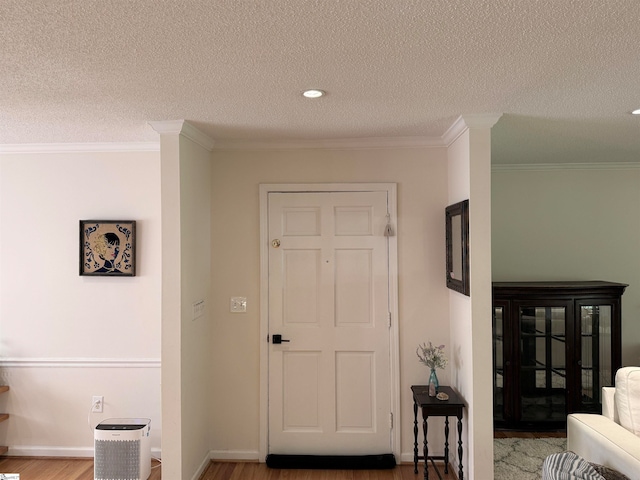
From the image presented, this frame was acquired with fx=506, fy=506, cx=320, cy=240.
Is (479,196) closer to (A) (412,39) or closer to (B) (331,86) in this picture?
(B) (331,86)

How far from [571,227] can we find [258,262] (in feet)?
10.0

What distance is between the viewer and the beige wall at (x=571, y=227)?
4.81 m

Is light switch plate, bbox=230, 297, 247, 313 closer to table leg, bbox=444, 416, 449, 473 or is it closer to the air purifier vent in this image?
the air purifier vent

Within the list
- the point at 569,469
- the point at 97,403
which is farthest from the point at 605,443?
the point at 97,403

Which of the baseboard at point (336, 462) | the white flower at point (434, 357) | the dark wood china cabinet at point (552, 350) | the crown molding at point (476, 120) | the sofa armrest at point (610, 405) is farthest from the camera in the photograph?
the dark wood china cabinet at point (552, 350)

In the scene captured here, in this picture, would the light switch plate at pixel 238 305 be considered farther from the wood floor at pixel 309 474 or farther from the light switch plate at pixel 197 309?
the wood floor at pixel 309 474

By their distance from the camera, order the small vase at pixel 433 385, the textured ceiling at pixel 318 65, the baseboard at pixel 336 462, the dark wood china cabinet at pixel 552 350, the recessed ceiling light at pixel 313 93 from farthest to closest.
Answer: the dark wood china cabinet at pixel 552 350, the baseboard at pixel 336 462, the small vase at pixel 433 385, the recessed ceiling light at pixel 313 93, the textured ceiling at pixel 318 65

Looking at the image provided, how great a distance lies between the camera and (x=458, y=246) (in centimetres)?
335

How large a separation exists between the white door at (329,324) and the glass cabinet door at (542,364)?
1.35 meters

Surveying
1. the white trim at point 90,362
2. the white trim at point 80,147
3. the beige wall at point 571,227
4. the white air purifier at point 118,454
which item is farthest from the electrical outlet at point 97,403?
the beige wall at point 571,227

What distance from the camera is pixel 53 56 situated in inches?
79.8

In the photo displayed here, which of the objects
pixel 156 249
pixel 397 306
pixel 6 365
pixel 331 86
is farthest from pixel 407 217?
pixel 6 365

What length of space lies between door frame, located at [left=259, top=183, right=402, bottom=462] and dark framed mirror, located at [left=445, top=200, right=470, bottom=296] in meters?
0.40

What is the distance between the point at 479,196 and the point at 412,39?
1425 millimetres
